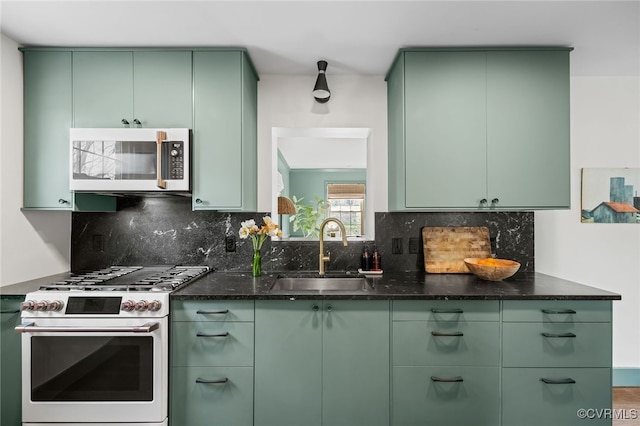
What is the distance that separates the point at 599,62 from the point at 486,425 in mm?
2549

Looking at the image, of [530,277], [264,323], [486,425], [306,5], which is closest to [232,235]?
[264,323]

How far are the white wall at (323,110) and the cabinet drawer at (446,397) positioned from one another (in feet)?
3.89

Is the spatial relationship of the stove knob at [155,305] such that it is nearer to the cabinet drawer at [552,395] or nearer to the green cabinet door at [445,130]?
the green cabinet door at [445,130]

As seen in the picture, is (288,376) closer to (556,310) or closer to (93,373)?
(93,373)

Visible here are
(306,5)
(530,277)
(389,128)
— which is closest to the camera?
(306,5)

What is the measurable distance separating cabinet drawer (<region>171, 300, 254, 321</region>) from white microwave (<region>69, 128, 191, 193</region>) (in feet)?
2.45

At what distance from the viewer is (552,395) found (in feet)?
5.77

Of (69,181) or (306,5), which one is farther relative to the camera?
(69,181)

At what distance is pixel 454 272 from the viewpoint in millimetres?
2408

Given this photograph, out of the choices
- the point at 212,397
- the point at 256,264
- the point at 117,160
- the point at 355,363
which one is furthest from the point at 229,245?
the point at 355,363

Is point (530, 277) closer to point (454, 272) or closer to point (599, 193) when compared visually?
point (454, 272)

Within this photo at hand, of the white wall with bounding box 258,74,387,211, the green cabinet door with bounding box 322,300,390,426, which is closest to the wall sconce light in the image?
the white wall with bounding box 258,74,387,211

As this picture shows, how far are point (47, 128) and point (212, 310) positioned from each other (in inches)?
63.5

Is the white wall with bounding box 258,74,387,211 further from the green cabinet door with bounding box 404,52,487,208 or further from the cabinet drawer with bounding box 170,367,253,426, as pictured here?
the cabinet drawer with bounding box 170,367,253,426
